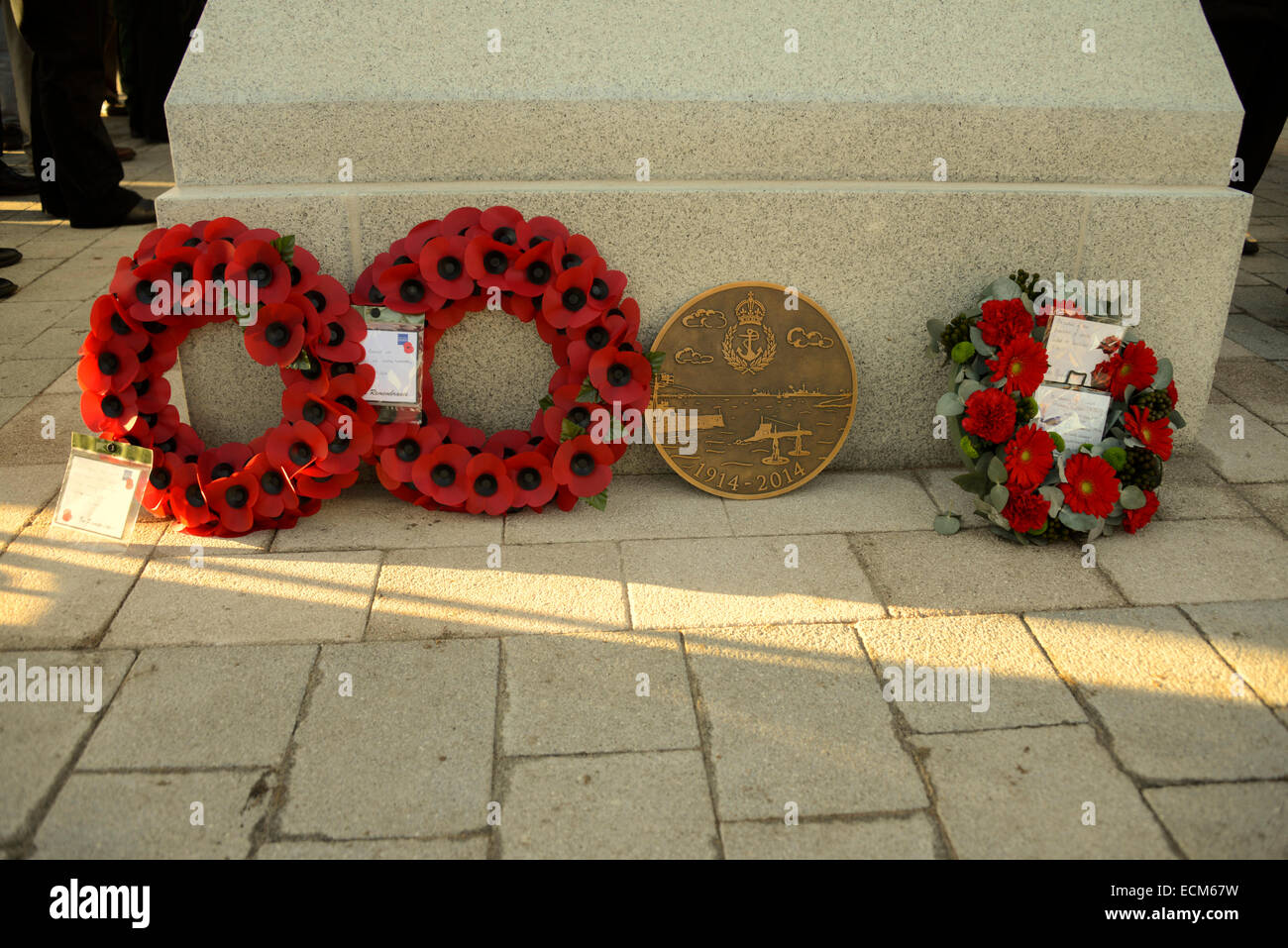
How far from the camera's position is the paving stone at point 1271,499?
3172mm

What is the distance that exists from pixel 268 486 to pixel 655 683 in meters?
1.37

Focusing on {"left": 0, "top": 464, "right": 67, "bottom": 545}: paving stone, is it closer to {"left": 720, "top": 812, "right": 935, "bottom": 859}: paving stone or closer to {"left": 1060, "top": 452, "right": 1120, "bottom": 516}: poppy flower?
{"left": 720, "top": 812, "right": 935, "bottom": 859}: paving stone

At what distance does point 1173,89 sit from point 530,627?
8.70 feet

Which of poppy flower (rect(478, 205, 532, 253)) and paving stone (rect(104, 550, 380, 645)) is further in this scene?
poppy flower (rect(478, 205, 532, 253))

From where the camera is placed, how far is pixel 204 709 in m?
2.30

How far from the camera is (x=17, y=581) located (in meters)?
2.75

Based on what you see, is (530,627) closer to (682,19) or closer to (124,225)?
(682,19)

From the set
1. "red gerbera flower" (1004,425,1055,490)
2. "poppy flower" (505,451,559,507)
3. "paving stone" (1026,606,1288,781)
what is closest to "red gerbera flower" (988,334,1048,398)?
"red gerbera flower" (1004,425,1055,490)

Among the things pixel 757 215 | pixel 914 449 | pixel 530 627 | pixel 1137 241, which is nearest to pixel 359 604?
pixel 530 627

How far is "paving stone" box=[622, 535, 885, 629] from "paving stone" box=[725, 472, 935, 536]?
81mm

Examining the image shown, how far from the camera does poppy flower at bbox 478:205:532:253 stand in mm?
2947

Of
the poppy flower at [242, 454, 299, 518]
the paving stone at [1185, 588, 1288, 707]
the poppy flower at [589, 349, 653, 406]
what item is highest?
the poppy flower at [589, 349, 653, 406]

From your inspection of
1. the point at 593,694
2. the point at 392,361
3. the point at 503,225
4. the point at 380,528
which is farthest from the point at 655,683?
the point at 503,225

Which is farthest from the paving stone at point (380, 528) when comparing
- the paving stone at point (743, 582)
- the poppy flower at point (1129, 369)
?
the poppy flower at point (1129, 369)
